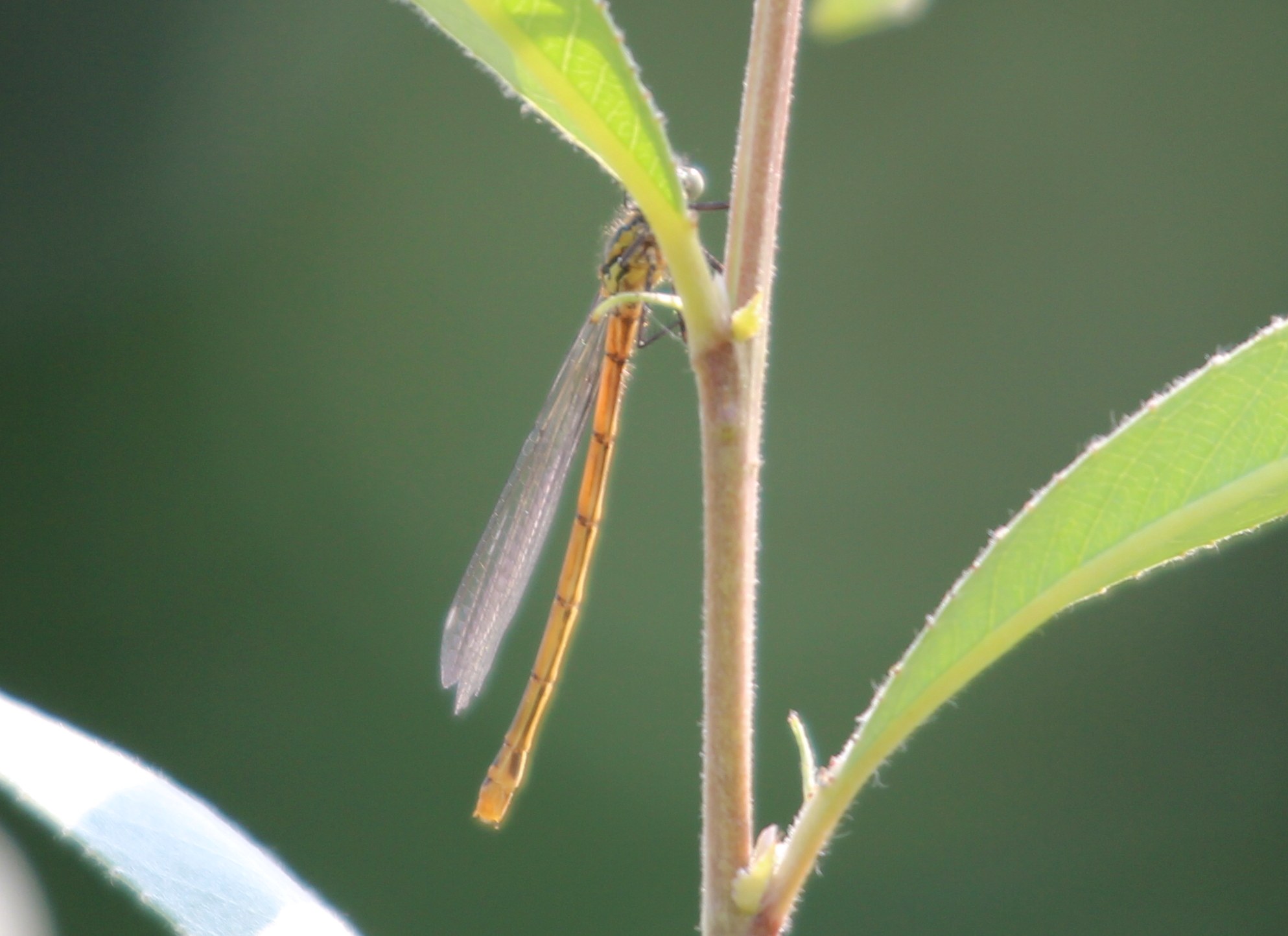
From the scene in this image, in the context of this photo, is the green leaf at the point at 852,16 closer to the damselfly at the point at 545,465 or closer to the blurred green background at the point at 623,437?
the damselfly at the point at 545,465

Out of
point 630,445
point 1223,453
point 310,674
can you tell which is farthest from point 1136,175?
point 1223,453

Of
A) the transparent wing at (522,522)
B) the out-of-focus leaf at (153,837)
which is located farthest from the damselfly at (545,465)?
the out-of-focus leaf at (153,837)

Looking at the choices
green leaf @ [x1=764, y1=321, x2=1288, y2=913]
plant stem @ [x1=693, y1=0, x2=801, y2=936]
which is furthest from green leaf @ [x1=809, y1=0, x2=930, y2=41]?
green leaf @ [x1=764, y1=321, x2=1288, y2=913]

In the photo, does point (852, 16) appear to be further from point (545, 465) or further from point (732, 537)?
point (545, 465)

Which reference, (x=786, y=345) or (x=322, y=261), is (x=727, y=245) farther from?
(x=322, y=261)

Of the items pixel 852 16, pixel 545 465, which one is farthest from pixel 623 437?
pixel 852 16

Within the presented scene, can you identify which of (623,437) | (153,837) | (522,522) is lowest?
(623,437)
